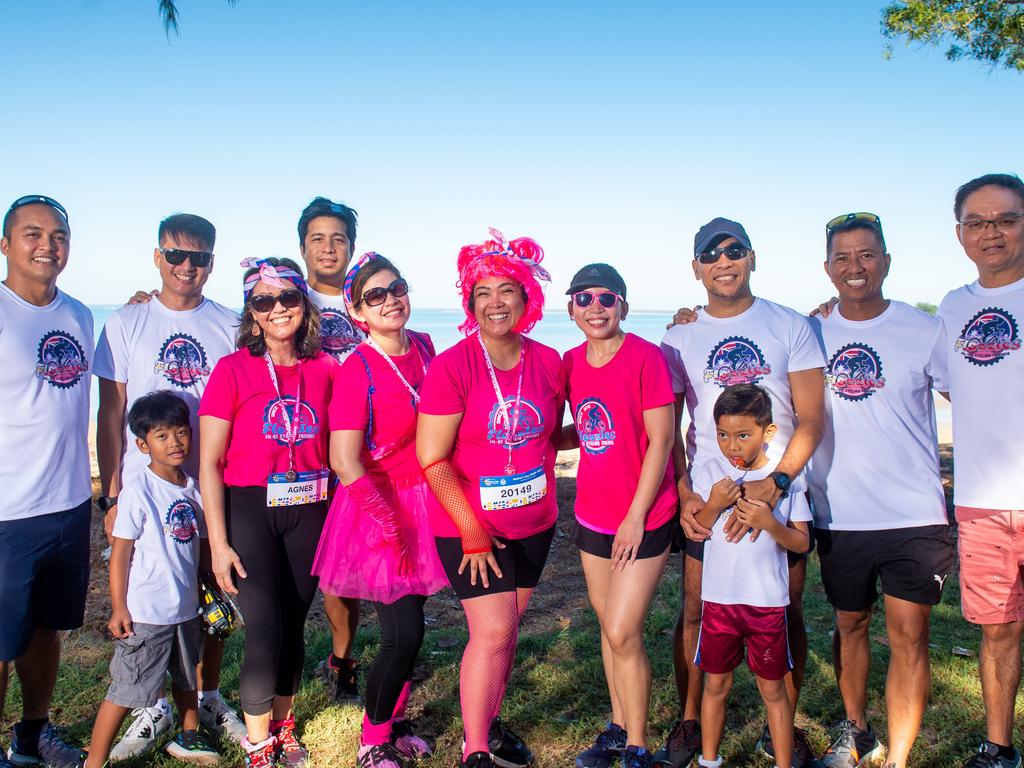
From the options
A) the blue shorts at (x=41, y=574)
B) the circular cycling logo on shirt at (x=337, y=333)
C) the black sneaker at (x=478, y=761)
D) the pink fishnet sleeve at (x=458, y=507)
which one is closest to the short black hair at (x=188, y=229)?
the circular cycling logo on shirt at (x=337, y=333)

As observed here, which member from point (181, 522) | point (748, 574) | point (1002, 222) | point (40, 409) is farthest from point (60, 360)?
point (1002, 222)

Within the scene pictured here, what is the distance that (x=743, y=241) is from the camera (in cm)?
378

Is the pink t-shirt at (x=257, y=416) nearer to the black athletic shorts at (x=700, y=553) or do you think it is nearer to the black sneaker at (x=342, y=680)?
the black sneaker at (x=342, y=680)

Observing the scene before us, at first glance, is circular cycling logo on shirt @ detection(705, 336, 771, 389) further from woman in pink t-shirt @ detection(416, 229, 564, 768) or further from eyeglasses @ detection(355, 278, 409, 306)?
eyeglasses @ detection(355, 278, 409, 306)

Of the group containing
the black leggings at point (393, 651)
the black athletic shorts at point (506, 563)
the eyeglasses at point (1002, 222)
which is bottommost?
the black leggings at point (393, 651)

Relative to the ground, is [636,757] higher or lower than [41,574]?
lower

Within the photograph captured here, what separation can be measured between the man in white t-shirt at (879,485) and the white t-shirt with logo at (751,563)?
0.42m

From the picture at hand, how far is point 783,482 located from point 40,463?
11.0 feet

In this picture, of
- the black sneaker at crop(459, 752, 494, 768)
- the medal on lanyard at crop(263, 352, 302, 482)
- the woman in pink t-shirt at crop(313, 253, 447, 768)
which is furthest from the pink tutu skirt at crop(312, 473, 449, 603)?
the black sneaker at crop(459, 752, 494, 768)

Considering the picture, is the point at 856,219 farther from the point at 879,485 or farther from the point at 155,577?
the point at 155,577

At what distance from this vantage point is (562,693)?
15.3ft

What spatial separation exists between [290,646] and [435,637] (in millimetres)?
1806

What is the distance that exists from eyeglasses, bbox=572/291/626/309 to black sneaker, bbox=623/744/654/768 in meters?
1.98

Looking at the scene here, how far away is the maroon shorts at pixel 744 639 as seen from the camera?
3416 millimetres
